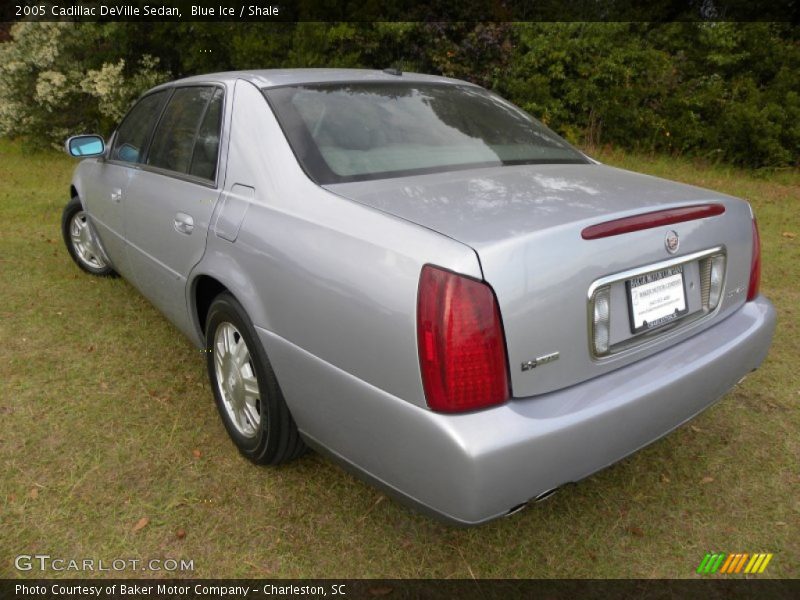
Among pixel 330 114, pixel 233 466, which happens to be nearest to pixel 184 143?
pixel 330 114

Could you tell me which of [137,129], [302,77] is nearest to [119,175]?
[137,129]

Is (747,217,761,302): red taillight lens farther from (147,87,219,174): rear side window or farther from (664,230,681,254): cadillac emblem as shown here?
(147,87,219,174): rear side window

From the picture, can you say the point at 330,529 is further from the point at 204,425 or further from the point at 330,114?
the point at 330,114

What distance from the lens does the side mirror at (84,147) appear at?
12.9 ft

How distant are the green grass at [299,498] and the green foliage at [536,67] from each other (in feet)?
25.8

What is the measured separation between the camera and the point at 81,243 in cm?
495

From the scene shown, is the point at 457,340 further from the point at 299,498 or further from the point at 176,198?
the point at 176,198

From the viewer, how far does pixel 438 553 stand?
2.22 m

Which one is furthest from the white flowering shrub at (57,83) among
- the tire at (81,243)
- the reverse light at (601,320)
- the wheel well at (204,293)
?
the reverse light at (601,320)

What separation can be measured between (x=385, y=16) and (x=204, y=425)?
35.5ft

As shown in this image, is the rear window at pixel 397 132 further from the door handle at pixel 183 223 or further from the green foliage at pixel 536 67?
the green foliage at pixel 536 67

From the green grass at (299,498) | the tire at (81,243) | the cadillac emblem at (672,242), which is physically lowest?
the green grass at (299,498)

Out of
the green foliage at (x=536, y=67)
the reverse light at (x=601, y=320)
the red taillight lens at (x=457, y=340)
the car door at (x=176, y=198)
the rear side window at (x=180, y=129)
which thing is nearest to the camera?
the red taillight lens at (x=457, y=340)

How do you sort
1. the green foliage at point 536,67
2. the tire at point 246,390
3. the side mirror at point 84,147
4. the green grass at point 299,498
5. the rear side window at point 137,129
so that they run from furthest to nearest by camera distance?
the green foliage at point 536,67 → the side mirror at point 84,147 → the rear side window at point 137,129 → the tire at point 246,390 → the green grass at point 299,498
